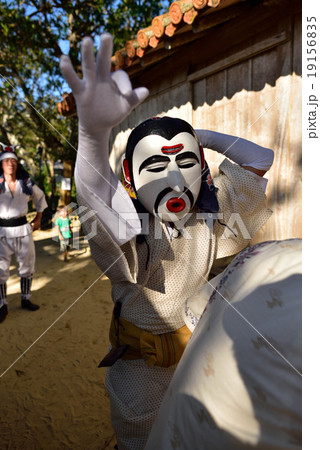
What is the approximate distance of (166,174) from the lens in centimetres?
133

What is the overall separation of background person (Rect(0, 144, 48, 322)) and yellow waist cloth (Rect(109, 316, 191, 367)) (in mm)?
2738

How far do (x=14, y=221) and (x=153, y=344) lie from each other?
9.77 feet

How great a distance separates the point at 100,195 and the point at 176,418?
2.45ft

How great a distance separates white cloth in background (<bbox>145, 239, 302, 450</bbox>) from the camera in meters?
0.53

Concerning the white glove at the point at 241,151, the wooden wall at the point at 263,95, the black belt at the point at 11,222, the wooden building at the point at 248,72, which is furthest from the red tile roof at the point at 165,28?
the black belt at the point at 11,222

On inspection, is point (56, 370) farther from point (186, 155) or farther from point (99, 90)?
point (99, 90)

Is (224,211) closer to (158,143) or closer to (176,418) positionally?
(158,143)

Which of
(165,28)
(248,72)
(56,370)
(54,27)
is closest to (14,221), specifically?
(56,370)

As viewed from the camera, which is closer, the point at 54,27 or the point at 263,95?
the point at 263,95

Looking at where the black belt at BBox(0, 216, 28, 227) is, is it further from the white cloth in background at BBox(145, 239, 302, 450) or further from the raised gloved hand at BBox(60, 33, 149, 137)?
the white cloth in background at BBox(145, 239, 302, 450)

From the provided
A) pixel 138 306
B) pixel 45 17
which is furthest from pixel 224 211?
pixel 45 17

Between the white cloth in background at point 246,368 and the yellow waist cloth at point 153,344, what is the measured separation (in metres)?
0.65

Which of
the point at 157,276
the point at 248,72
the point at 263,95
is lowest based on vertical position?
the point at 157,276

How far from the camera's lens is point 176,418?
66 cm
